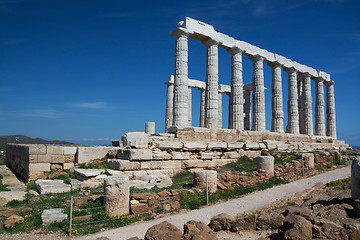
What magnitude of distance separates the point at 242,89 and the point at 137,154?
13639 millimetres

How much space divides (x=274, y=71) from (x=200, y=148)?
14962mm

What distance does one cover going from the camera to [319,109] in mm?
32469

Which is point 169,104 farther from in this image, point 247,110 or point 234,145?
point 234,145

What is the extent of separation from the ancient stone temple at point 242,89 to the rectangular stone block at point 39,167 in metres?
7.68

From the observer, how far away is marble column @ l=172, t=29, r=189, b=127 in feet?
64.7

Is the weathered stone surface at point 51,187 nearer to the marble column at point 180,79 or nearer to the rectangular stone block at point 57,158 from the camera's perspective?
the rectangular stone block at point 57,158

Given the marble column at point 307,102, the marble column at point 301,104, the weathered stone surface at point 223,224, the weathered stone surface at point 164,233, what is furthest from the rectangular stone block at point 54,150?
the marble column at point 301,104

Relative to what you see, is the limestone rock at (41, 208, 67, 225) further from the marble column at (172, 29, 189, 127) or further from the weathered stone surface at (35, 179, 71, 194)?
the marble column at (172, 29, 189, 127)

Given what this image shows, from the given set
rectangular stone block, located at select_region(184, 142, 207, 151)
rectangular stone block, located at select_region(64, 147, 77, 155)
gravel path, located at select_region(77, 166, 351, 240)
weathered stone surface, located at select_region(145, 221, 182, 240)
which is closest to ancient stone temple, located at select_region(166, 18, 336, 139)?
rectangular stone block, located at select_region(184, 142, 207, 151)

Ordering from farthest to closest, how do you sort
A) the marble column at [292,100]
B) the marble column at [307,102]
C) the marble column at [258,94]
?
the marble column at [307,102] → the marble column at [292,100] → the marble column at [258,94]

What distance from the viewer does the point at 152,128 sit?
27.2m

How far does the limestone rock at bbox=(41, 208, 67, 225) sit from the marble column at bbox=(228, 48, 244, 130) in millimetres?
17127

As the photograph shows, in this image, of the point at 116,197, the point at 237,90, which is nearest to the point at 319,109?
the point at 237,90

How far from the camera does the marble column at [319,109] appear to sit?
1266 inches
